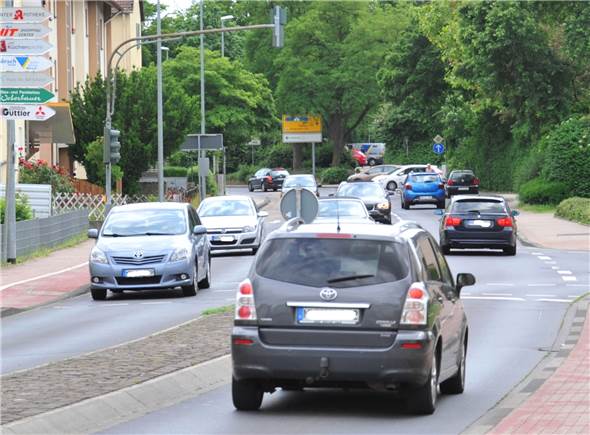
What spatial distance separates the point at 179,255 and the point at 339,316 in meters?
13.6

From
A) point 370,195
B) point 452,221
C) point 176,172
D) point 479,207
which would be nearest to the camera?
point 452,221

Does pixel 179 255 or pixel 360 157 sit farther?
pixel 360 157

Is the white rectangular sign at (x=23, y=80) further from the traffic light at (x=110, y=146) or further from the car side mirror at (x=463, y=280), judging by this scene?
the car side mirror at (x=463, y=280)

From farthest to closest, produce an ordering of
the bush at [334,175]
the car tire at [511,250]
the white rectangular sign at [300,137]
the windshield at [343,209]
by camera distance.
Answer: the white rectangular sign at [300,137] → the bush at [334,175] → the windshield at [343,209] → the car tire at [511,250]

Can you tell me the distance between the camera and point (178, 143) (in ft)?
206

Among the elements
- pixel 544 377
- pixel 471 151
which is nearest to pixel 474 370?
pixel 544 377

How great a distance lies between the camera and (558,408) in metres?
11.9

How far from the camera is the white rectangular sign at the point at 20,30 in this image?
28.2 meters

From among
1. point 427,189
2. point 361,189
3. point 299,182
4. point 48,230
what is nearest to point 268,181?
point 299,182

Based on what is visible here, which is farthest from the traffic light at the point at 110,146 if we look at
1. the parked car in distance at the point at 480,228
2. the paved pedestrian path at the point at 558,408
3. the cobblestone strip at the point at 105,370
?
the paved pedestrian path at the point at 558,408

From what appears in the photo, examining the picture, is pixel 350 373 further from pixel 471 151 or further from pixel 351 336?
pixel 471 151

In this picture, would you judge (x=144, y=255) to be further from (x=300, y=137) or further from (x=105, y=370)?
(x=300, y=137)

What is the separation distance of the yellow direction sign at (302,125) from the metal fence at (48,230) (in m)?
61.0

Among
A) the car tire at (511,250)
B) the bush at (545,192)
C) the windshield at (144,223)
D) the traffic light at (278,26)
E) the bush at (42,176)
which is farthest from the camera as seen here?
the bush at (545,192)
